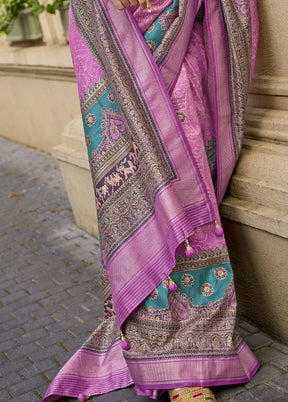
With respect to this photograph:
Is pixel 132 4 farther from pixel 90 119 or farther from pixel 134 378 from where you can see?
pixel 134 378

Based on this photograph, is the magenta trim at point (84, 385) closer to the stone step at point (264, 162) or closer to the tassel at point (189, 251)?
the tassel at point (189, 251)

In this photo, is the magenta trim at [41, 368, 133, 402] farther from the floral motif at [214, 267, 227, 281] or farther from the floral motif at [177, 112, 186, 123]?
the floral motif at [177, 112, 186, 123]

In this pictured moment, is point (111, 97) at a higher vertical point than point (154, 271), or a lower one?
higher

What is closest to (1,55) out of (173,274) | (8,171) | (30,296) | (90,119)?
(8,171)

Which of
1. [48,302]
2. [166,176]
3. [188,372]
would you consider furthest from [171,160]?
[48,302]

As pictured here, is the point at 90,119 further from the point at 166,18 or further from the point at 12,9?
the point at 12,9

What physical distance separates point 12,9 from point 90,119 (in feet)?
13.5

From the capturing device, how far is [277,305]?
2.89m

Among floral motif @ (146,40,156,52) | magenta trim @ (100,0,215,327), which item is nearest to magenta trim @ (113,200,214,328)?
magenta trim @ (100,0,215,327)

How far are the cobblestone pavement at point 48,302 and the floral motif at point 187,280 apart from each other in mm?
455

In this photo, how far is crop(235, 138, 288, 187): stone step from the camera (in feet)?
8.91

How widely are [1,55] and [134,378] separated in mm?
5436

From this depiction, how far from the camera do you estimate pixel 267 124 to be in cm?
288

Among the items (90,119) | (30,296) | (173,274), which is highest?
(90,119)
